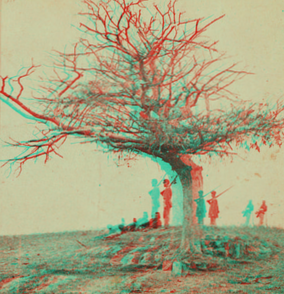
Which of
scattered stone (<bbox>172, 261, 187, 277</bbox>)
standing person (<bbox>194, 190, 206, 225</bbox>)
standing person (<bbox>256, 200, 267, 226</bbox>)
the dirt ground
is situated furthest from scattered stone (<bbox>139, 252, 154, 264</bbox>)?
standing person (<bbox>256, 200, 267, 226</bbox>)

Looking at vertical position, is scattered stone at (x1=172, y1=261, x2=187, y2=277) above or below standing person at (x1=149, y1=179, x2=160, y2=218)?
below

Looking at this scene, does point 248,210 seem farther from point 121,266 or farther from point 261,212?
point 121,266

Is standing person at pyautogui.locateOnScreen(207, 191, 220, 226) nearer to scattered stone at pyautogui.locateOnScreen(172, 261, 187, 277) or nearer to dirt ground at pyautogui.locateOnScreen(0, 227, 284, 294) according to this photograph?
dirt ground at pyautogui.locateOnScreen(0, 227, 284, 294)

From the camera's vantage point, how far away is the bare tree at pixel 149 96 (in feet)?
14.4

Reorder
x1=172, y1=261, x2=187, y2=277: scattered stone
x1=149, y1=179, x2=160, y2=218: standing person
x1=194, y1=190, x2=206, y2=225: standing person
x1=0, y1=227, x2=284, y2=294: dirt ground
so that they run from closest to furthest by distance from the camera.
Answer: x1=0, y1=227, x2=284, y2=294: dirt ground, x1=172, y1=261, x2=187, y2=277: scattered stone, x1=149, y1=179, x2=160, y2=218: standing person, x1=194, y1=190, x2=206, y2=225: standing person

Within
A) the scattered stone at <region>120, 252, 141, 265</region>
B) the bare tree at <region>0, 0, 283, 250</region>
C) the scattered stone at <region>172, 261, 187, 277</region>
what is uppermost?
the bare tree at <region>0, 0, 283, 250</region>

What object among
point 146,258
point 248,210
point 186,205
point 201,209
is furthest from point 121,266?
point 248,210

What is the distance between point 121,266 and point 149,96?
2432mm

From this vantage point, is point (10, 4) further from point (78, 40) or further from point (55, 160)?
point (55, 160)

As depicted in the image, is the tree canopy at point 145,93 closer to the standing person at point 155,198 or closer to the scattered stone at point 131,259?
the standing person at point 155,198

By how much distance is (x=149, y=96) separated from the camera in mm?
4484

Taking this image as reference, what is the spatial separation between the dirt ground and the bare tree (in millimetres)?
474

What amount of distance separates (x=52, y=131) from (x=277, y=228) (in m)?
3.48

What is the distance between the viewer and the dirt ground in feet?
13.4
